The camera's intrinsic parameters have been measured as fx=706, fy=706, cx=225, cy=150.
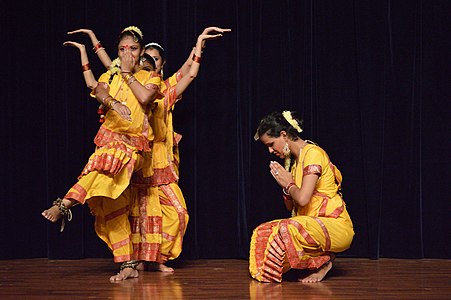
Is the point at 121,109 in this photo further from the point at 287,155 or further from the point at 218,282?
the point at 218,282

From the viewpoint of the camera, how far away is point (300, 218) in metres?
4.00

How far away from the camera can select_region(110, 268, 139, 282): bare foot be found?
13.4 feet

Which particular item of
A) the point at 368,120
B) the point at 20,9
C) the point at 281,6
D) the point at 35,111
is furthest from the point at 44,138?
the point at 368,120

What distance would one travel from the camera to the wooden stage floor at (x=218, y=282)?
3584mm

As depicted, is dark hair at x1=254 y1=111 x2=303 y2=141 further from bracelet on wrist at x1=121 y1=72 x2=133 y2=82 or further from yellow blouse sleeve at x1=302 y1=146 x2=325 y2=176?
A: bracelet on wrist at x1=121 y1=72 x2=133 y2=82

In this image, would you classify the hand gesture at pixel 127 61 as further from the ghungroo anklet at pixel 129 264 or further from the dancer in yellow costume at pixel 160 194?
the ghungroo anklet at pixel 129 264

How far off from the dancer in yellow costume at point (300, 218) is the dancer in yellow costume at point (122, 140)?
71 cm

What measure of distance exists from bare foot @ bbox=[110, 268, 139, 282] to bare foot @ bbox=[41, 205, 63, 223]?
0.53 metres

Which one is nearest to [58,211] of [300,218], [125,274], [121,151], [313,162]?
[121,151]

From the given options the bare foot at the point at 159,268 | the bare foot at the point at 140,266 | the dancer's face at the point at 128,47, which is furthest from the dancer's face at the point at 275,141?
the bare foot at the point at 140,266

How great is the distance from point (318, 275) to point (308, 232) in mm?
291

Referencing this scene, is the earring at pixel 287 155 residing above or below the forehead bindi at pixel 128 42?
below

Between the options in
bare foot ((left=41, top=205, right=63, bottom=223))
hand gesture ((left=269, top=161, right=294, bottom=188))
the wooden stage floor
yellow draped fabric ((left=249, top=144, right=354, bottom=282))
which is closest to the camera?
the wooden stage floor

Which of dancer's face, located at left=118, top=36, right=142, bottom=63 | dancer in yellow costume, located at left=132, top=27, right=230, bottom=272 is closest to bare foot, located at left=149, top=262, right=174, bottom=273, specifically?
dancer in yellow costume, located at left=132, top=27, right=230, bottom=272
